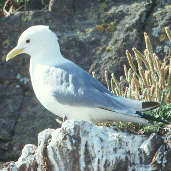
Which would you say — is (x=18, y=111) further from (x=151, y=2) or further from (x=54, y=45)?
(x=151, y=2)

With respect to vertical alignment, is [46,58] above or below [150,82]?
above

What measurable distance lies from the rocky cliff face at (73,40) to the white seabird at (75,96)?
1265 millimetres

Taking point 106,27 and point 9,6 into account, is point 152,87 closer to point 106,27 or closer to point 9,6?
point 106,27

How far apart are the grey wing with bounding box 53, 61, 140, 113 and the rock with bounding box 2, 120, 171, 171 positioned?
321mm

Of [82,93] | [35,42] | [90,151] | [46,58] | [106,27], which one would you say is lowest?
[90,151]

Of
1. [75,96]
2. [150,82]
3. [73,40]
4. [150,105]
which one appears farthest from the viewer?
[73,40]

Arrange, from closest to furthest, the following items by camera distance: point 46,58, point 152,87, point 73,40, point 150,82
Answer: point 46,58
point 152,87
point 150,82
point 73,40

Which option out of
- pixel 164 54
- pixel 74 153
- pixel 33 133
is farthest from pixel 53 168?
pixel 164 54

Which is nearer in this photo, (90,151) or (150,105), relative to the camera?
(90,151)

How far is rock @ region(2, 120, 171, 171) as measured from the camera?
3.96 metres

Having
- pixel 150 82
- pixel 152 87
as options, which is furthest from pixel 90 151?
pixel 150 82

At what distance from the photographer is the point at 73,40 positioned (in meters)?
6.23

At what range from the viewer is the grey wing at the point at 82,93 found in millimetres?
4301

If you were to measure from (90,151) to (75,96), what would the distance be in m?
0.56
